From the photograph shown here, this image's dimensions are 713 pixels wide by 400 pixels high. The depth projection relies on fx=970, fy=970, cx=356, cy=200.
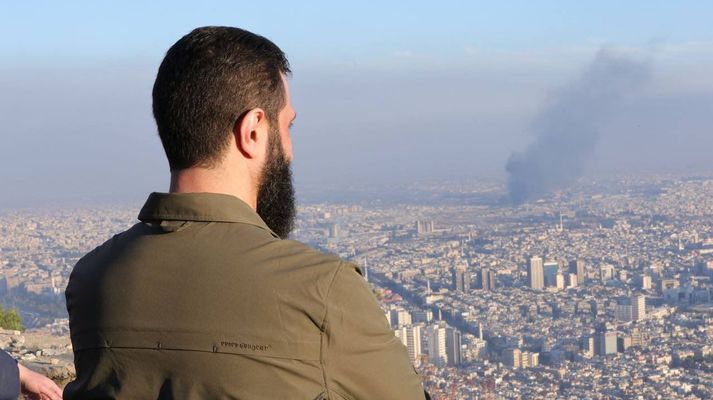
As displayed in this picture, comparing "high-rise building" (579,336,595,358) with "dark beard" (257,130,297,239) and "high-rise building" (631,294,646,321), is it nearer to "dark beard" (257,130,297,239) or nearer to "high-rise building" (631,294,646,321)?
"high-rise building" (631,294,646,321)

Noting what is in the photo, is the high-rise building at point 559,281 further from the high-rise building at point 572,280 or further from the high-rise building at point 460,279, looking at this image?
the high-rise building at point 460,279

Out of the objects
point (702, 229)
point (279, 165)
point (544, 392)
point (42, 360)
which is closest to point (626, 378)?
point (544, 392)

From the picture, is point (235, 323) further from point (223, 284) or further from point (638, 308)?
point (638, 308)

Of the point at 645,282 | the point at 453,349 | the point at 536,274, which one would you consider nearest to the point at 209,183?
the point at 453,349

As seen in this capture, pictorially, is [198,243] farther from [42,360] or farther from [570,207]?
[570,207]

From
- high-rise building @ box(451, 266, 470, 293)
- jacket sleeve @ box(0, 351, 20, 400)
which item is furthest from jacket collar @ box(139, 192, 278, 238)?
high-rise building @ box(451, 266, 470, 293)

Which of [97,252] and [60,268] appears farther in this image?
[60,268]
